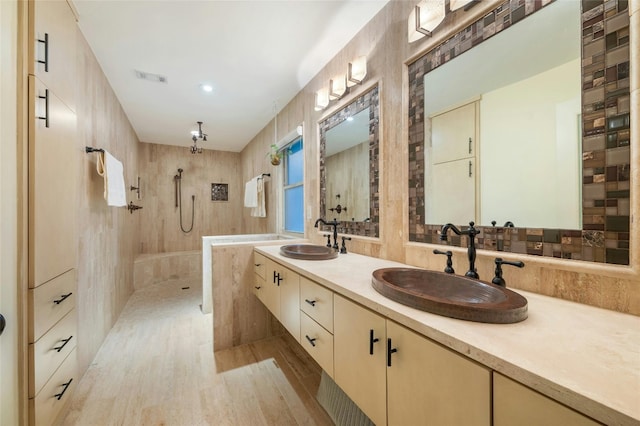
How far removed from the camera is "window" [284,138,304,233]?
2971 mm

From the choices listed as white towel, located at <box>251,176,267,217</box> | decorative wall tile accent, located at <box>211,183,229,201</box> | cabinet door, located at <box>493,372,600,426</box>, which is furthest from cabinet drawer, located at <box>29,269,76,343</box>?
decorative wall tile accent, located at <box>211,183,229,201</box>

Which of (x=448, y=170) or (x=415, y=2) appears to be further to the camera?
(x=415, y=2)

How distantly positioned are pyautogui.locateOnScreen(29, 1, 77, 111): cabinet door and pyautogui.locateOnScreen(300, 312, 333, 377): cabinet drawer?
5.49 feet

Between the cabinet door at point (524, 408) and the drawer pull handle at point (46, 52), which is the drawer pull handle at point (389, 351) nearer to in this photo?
the cabinet door at point (524, 408)

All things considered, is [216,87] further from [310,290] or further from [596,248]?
[596,248]

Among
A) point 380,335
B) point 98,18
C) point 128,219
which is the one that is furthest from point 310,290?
point 128,219

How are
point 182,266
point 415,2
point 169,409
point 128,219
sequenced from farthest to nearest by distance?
point 182,266 → point 128,219 → point 169,409 → point 415,2

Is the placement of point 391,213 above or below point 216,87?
below

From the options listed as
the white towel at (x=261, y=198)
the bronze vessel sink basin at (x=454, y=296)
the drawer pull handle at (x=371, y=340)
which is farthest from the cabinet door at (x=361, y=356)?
the white towel at (x=261, y=198)

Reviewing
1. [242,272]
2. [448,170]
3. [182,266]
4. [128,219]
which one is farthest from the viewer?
[182,266]

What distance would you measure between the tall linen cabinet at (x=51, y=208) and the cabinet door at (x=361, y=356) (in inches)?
51.3

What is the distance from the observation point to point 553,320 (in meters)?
0.70

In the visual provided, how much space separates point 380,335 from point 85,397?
6.76 feet

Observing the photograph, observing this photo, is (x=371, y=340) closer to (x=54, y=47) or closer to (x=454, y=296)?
(x=454, y=296)
